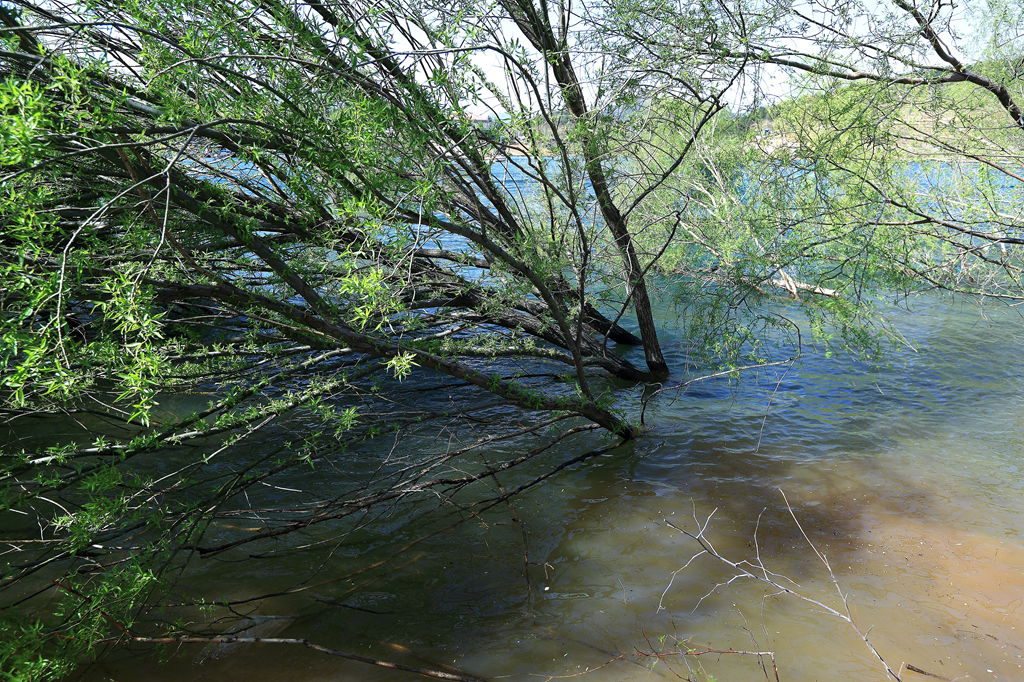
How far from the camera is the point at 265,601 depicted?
4430 millimetres

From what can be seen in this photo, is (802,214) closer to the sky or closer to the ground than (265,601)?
closer to the sky

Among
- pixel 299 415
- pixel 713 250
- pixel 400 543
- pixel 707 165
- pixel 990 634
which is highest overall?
pixel 707 165

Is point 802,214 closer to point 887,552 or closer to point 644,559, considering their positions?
point 887,552

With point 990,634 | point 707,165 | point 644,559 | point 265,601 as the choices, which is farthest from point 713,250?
point 265,601

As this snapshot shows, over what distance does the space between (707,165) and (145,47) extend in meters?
5.23

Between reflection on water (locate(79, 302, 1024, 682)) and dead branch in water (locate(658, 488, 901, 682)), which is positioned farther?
dead branch in water (locate(658, 488, 901, 682))

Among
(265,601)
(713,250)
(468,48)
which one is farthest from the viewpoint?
(713,250)

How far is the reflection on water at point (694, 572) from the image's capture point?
3.86 m

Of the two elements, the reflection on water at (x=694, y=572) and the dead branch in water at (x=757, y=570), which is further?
the dead branch in water at (x=757, y=570)

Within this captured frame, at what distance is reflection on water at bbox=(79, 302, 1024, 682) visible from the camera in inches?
152

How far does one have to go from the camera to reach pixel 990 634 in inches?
157

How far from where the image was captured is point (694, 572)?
15.6 ft

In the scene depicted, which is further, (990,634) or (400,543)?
(400,543)

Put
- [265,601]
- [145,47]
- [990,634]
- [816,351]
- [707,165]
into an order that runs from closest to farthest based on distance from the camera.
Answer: [145,47] < [990,634] < [265,601] < [707,165] < [816,351]
